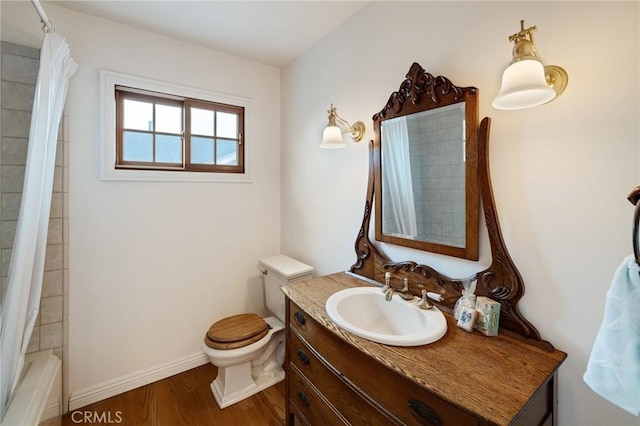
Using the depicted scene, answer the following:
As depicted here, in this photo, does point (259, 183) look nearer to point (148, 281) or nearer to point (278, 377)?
point (148, 281)

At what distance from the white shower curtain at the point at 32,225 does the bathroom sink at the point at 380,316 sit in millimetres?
1299

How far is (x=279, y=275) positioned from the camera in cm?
198

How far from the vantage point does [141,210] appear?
189 centimetres

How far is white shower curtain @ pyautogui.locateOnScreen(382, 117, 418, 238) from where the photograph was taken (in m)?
1.36

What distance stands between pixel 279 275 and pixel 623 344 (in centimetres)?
170

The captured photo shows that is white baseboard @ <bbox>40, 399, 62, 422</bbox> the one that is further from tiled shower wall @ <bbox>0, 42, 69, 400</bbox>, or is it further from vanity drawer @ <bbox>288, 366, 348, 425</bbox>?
vanity drawer @ <bbox>288, 366, 348, 425</bbox>

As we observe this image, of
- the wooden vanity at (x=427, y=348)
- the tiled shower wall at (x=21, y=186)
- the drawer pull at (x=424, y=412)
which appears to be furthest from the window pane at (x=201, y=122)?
the drawer pull at (x=424, y=412)

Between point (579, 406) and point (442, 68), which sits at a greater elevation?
point (442, 68)

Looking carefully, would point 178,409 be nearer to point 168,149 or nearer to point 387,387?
point 387,387

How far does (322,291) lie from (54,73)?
5.60 ft

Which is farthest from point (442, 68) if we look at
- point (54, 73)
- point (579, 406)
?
point (54, 73)

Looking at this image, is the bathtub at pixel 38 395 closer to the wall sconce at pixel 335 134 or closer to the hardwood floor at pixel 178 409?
the hardwood floor at pixel 178 409

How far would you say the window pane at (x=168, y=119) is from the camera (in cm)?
200

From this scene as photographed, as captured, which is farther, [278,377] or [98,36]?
[278,377]
